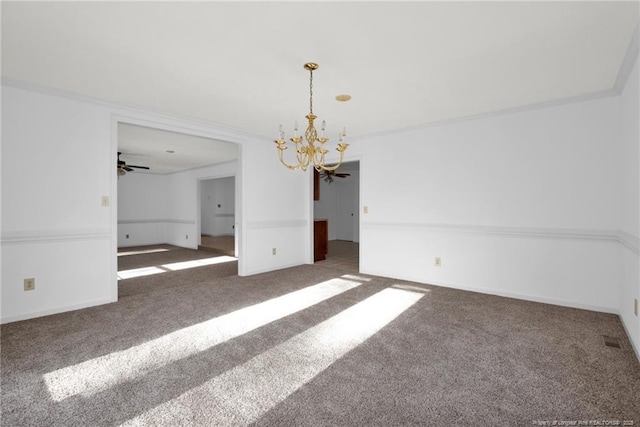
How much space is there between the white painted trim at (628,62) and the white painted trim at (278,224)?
4.70 meters

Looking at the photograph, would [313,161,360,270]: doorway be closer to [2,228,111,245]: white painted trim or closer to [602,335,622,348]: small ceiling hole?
[2,228,111,245]: white painted trim

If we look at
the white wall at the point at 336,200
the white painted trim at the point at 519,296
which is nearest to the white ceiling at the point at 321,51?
the white painted trim at the point at 519,296

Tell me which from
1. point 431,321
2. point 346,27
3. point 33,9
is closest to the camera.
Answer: point 33,9

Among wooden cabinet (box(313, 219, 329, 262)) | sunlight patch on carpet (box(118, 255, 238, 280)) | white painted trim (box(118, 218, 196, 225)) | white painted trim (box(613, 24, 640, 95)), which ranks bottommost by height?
sunlight patch on carpet (box(118, 255, 238, 280))

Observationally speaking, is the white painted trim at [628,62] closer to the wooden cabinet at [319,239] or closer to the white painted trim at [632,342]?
the white painted trim at [632,342]

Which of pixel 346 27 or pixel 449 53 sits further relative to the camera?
pixel 449 53

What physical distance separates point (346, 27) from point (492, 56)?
129 centimetres

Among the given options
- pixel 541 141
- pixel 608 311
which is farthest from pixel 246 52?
pixel 608 311

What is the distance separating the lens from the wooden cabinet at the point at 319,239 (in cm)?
638

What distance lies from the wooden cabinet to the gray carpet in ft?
8.86

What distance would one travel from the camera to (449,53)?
246cm

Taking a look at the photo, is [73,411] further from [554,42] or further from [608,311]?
[608,311]

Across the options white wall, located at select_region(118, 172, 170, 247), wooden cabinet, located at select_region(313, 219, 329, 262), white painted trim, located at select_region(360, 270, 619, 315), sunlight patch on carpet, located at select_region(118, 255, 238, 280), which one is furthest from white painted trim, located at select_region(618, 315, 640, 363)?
white wall, located at select_region(118, 172, 170, 247)

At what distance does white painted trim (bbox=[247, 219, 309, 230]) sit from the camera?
5203 millimetres
